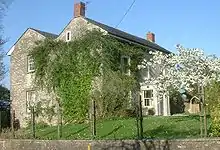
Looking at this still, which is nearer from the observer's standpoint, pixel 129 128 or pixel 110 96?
pixel 129 128

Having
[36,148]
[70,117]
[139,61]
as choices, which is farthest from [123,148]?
[139,61]

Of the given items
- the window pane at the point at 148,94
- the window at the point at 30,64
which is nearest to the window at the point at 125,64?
the window pane at the point at 148,94

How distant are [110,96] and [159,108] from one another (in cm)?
897

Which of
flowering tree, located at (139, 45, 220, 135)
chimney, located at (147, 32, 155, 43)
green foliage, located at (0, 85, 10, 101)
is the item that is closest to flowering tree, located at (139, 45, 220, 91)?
flowering tree, located at (139, 45, 220, 135)

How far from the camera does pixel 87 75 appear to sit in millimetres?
29859

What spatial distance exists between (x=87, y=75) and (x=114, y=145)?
1486 centimetres

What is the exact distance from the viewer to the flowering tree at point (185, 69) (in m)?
27.2

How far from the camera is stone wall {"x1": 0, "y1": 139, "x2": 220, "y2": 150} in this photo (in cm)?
1352

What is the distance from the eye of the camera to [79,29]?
1277 inches

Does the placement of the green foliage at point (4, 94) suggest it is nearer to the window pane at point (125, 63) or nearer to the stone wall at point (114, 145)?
the window pane at point (125, 63)

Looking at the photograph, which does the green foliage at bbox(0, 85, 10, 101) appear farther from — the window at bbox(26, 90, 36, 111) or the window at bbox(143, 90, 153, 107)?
the window at bbox(143, 90, 153, 107)

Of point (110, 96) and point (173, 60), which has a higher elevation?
point (173, 60)

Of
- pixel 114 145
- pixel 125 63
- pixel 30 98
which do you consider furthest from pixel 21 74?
pixel 114 145

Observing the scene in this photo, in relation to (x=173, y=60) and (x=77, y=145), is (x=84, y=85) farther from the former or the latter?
(x=77, y=145)
